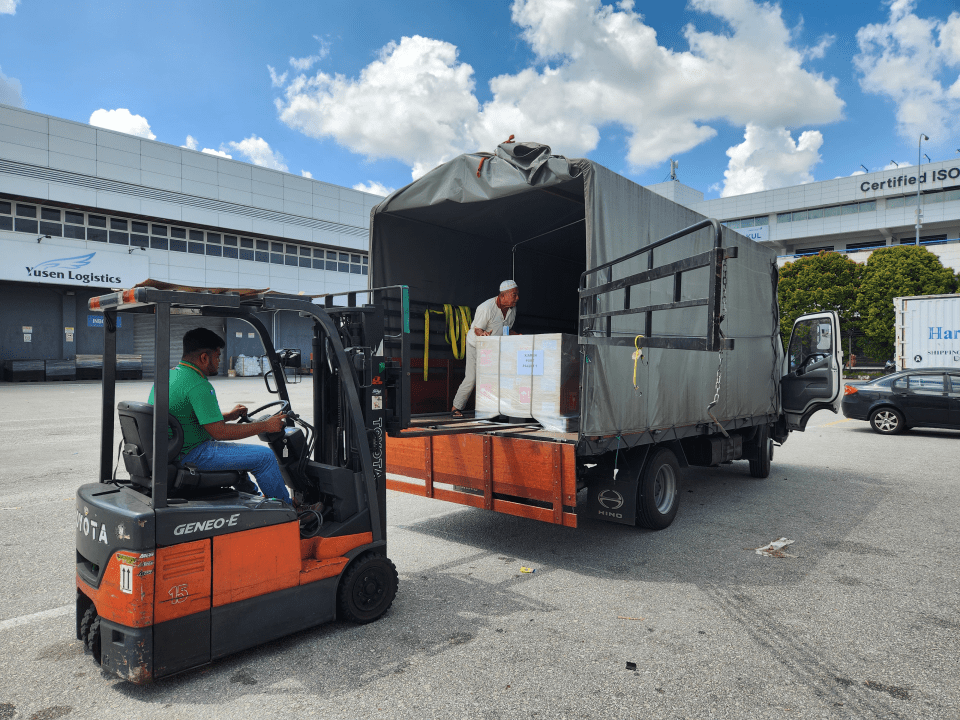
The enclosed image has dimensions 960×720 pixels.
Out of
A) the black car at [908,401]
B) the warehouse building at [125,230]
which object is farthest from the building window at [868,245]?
the black car at [908,401]

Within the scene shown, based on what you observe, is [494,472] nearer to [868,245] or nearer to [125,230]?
[125,230]

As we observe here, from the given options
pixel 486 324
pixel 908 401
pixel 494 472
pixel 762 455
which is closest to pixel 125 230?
pixel 486 324

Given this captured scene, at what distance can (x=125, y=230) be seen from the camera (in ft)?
107

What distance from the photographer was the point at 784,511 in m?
6.89

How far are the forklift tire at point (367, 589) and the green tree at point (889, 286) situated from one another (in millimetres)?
41053

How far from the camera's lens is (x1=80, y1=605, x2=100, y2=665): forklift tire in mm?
3268

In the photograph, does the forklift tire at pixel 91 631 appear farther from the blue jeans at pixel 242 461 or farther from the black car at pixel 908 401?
the black car at pixel 908 401

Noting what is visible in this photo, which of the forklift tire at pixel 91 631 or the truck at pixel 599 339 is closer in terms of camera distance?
the forklift tire at pixel 91 631

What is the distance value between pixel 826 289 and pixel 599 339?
132 feet

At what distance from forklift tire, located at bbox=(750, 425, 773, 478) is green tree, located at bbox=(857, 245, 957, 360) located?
1363 inches

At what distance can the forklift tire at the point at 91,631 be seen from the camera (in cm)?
327

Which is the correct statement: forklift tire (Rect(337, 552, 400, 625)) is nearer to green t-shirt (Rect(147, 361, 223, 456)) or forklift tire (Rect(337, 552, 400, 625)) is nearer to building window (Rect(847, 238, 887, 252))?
green t-shirt (Rect(147, 361, 223, 456))

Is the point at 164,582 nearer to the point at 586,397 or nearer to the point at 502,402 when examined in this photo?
the point at 586,397

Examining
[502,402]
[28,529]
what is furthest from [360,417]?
[28,529]
